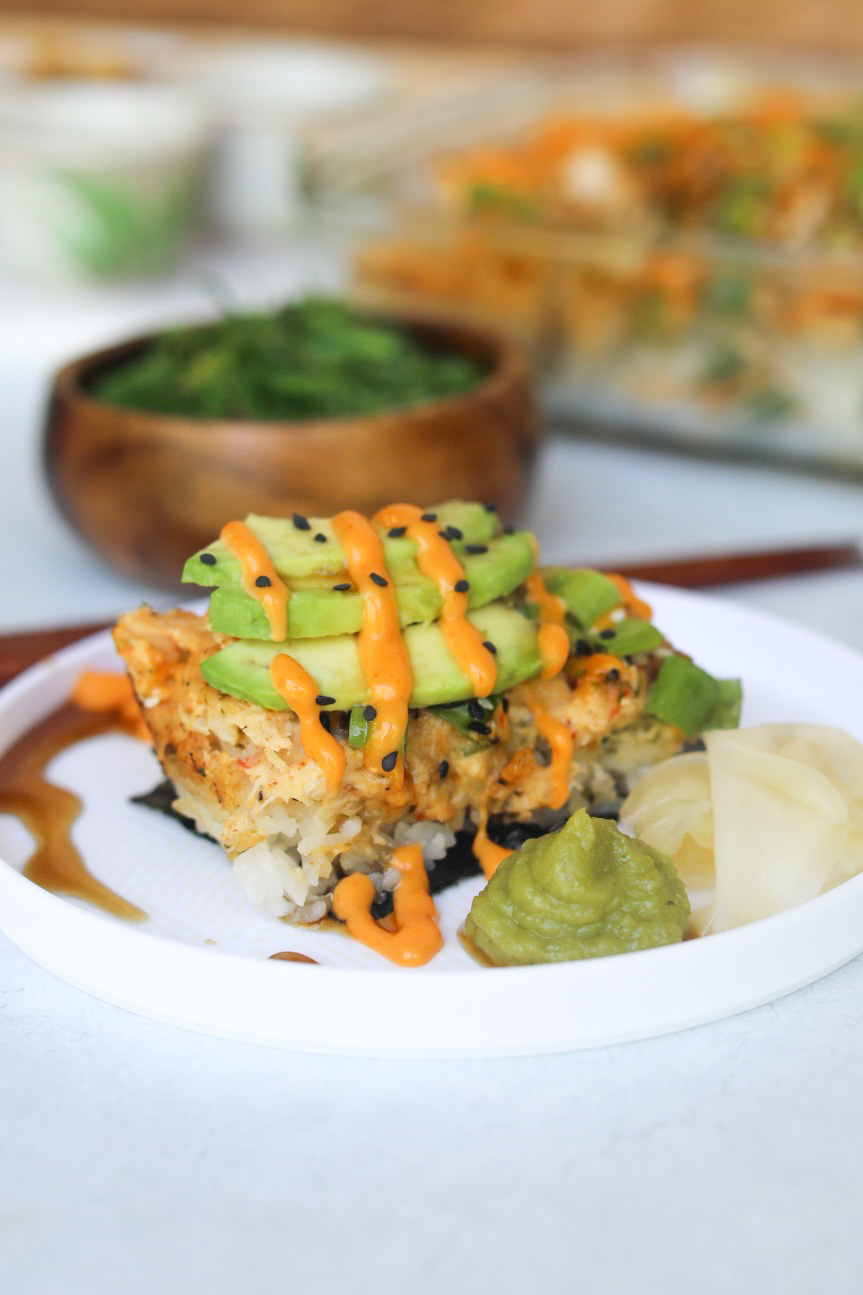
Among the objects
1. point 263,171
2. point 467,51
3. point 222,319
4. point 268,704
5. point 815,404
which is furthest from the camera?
point 263,171

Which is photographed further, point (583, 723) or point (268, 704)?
point (583, 723)

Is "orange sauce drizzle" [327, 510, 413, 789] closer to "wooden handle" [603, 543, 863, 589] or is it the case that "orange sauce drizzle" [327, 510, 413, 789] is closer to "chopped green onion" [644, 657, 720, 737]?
"chopped green onion" [644, 657, 720, 737]

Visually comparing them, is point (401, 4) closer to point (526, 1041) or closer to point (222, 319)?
point (222, 319)

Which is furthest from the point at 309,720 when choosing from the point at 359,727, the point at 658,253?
the point at 658,253

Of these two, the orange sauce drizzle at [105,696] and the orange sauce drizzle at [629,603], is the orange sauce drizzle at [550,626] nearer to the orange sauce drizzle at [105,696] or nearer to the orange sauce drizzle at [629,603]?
the orange sauce drizzle at [629,603]

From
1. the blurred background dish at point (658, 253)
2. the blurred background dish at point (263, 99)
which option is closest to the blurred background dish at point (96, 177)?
the blurred background dish at point (263, 99)

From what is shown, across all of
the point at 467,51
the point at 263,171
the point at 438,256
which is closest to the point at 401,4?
the point at 467,51

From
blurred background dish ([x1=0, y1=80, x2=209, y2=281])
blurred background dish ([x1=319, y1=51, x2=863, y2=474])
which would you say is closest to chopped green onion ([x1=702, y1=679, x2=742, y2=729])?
blurred background dish ([x1=319, y1=51, x2=863, y2=474])
